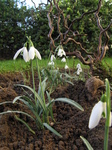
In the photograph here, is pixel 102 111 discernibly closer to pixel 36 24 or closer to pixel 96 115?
pixel 96 115

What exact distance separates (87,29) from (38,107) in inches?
272

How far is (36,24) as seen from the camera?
335 inches

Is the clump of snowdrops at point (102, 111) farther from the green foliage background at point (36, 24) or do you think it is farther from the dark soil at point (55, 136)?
the green foliage background at point (36, 24)

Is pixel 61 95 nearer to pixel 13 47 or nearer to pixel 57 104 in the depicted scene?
pixel 57 104

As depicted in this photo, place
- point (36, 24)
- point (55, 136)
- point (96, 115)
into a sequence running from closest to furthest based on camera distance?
point (96, 115)
point (55, 136)
point (36, 24)

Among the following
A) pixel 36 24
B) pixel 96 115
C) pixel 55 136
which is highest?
pixel 36 24

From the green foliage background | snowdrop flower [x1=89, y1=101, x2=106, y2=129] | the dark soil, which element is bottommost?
the dark soil

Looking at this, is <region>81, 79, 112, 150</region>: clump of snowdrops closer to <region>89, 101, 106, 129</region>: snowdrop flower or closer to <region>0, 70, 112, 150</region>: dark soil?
<region>89, 101, 106, 129</region>: snowdrop flower

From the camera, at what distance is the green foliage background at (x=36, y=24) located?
8039 mm

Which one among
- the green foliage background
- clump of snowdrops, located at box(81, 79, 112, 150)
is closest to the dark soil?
clump of snowdrops, located at box(81, 79, 112, 150)

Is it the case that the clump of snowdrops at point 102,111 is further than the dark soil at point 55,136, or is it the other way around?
the dark soil at point 55,136

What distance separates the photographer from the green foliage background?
8039mm

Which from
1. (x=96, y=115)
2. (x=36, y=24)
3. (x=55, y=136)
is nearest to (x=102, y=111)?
(x=96, y=115)

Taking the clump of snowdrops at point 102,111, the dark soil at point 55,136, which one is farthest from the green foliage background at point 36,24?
the clump of snowdrops at point 102,111
